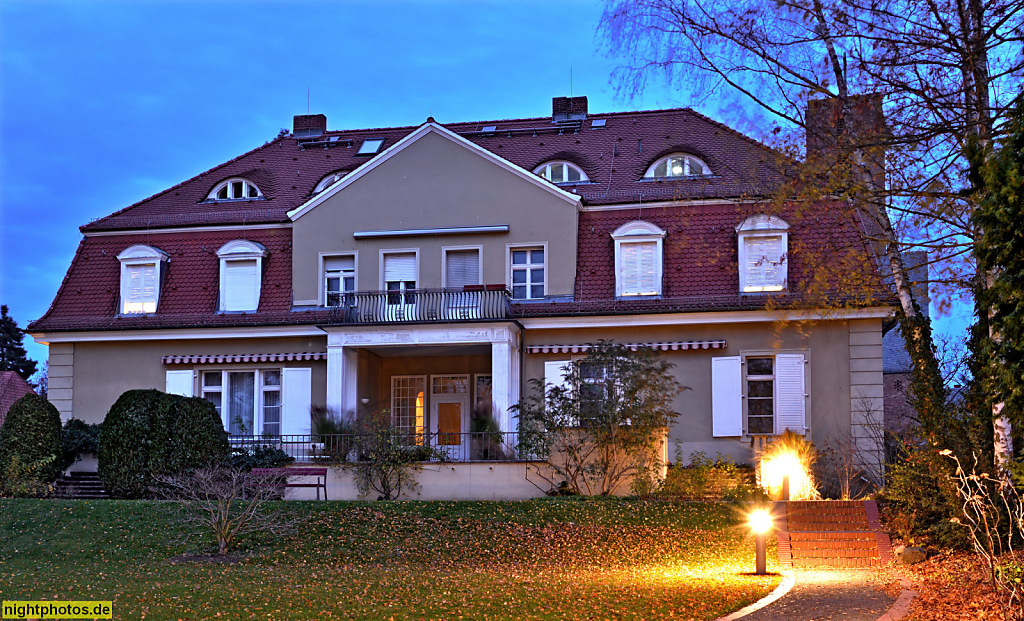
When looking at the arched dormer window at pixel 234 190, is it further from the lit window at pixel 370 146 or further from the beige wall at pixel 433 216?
the lit window at pixel 370 146

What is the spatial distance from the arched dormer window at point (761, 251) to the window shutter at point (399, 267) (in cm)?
796

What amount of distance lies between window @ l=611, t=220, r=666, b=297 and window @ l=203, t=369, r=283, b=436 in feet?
29.0

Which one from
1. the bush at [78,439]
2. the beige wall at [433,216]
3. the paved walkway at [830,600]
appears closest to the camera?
the paved walkway at [830,600]

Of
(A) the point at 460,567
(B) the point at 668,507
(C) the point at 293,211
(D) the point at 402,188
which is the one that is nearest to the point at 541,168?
(D) the point at 402,188

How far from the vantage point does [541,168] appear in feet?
88.8

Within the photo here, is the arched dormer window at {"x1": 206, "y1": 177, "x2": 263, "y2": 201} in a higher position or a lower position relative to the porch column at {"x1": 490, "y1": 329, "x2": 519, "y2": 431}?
higher

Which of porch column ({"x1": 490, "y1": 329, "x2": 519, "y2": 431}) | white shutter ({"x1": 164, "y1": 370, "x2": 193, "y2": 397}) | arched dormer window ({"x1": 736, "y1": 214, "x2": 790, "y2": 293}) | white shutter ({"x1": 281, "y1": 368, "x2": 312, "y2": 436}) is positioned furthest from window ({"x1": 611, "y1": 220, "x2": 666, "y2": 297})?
white shutter ({"x1": 164, "y1": 370, "x2": 193, "y2": 397})

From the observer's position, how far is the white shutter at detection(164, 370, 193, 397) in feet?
84.9

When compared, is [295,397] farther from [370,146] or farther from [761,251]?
[761,251]

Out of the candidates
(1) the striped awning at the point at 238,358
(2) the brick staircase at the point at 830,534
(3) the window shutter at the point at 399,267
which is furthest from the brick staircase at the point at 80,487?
(2) the brick staircase at the point at 830,534

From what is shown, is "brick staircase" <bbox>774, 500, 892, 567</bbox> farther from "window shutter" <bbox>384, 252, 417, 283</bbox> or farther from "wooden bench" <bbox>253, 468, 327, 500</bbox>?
"window shutter" <bbox>384, 252, 417, 283</bbox>

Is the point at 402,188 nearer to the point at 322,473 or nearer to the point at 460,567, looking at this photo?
the point at 322,473

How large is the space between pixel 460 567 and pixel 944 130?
27.6 ft

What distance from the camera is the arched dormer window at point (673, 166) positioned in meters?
25.8
